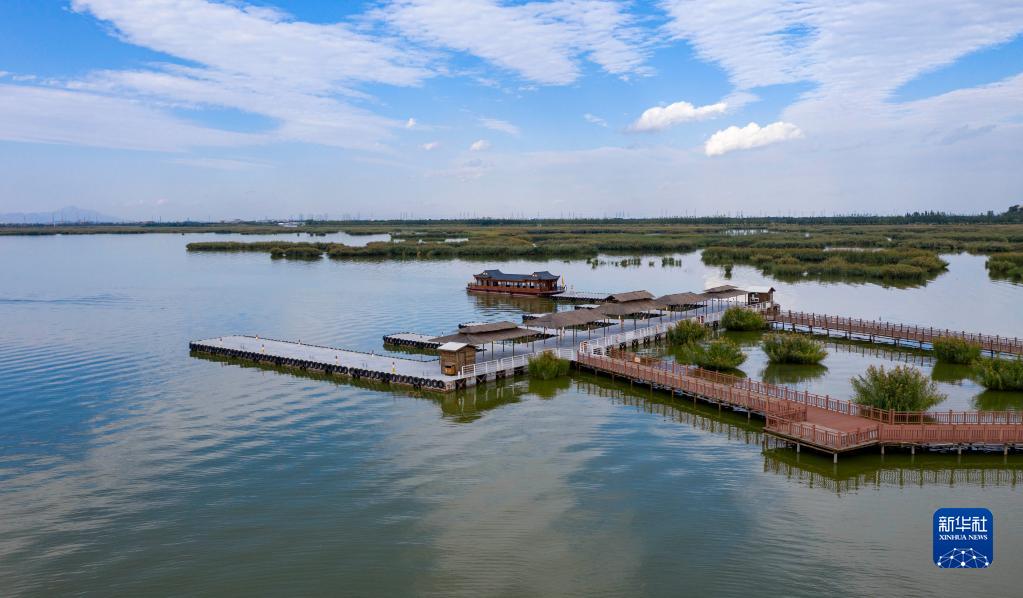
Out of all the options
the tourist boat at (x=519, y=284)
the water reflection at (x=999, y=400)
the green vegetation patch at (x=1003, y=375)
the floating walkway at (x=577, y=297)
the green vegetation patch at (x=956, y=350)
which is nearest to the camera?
the water reflection at (x=999, y=400)

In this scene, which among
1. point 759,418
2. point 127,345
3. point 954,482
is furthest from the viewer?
point 127,345

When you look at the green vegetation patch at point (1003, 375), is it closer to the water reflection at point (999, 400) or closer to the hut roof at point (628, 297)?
the water reflection at point (999, 400)

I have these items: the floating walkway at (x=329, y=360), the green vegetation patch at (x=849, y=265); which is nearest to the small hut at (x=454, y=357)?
the floating walkway at (x=329, y=360)

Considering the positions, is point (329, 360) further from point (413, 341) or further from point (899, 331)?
point (899, 331)

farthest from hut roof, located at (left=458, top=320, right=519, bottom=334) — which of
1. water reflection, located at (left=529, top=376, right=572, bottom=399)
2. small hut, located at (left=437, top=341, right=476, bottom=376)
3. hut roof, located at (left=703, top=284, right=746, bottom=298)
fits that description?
hut roof, located at (left=703, top=284, right=746, bottom=298)

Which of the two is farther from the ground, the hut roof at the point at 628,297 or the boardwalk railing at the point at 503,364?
the hut roof at the point at 628,297

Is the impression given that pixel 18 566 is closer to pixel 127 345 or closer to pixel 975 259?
pixel 127 345

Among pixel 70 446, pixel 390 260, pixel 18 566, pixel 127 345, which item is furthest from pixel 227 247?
pixel 18 566

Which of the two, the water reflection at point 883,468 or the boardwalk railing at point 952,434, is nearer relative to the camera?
the water reflection at point 883,468
